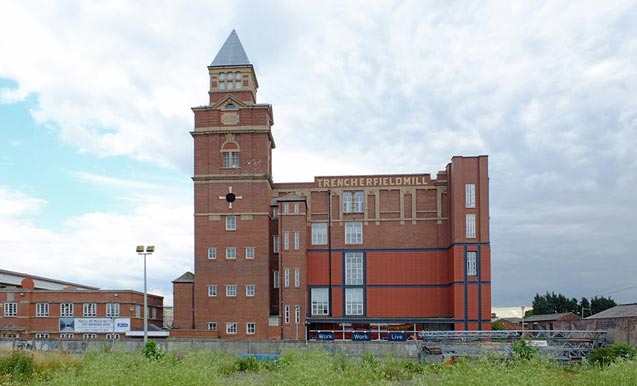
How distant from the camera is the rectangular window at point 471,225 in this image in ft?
196

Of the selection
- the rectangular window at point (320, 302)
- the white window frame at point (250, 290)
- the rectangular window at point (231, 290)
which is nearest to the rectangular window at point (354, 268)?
the rectangular window at point (320, 302)

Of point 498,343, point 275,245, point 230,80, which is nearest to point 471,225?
point 498,343

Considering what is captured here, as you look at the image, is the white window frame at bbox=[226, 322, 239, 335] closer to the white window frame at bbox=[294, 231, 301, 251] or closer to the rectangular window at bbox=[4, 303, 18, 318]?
the white window frame at bbox=[294, 231, 301, 251]

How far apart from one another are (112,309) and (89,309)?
2184mm

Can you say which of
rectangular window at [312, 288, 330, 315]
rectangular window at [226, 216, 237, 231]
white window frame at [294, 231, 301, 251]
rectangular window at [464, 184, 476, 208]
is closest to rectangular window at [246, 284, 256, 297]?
white window frame at [294, 231, 301, 251]

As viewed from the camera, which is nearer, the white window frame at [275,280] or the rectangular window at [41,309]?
the rectangular window at [41,309]

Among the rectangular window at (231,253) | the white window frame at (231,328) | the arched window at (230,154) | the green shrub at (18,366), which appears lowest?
the white window frame at (231,328)

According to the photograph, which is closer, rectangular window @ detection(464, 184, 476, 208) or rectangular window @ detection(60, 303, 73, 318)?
rectangular window @ detection(464, 184, 476, 208)

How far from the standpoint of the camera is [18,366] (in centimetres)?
2848

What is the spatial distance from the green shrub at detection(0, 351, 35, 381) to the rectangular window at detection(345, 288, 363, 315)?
3607cm

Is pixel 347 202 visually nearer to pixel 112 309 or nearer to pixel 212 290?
pixel 212 290

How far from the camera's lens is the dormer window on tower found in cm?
6412

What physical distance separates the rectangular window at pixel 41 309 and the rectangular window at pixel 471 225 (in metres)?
39.0

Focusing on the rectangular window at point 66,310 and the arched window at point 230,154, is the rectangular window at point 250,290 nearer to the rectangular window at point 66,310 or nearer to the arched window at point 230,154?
the arched window at point 230,154
